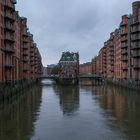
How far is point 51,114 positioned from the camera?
56.6m

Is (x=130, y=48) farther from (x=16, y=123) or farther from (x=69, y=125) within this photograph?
(x=69, y=125)

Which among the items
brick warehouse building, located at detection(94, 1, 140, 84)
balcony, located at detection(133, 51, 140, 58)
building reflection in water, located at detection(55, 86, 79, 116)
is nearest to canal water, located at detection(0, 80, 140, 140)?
building reflection in water, located at detection(55, 86, 79, 116)

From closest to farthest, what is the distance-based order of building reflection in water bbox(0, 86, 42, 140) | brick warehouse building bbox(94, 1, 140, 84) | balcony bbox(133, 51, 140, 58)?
building reflection in water bbox(0, 86, 42, 140) < balcony bbox(133, 51, 140, 58) < brick warehouse building bbox(94, 1, 140, 84)

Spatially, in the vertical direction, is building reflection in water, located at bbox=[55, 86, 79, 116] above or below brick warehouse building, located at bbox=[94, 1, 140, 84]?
below

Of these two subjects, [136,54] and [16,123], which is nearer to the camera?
[16,123]

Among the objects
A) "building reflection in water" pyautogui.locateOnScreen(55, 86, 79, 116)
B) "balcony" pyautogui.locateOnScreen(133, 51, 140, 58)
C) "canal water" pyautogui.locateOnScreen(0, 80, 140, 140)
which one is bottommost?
"canal water" pyautogui.locateOnScreen(0, 80, 140, 140)

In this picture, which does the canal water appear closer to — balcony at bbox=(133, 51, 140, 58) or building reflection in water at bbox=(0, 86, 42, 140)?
building reflection in water at bbox=(0, 86, 42, 140)

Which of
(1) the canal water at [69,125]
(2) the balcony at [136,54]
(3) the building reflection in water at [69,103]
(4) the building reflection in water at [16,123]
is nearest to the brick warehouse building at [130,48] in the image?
(2) the balcony at [136,54]

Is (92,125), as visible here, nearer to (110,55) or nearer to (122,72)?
(122,72)

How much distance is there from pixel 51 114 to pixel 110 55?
136 m

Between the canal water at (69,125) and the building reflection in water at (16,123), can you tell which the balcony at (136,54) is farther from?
the building reflection in water at (16,123)

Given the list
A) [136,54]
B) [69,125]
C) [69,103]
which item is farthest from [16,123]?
[136,54]

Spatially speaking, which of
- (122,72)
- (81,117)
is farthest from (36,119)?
(122,72)

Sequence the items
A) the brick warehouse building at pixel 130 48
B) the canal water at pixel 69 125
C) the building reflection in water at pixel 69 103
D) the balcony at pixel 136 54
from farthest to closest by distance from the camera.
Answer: the brick warehouse building at pixel 130 48 < the balcony at pixel 136 54 < the building reflection in water at pixel 69 103 < the canal water at pixel 69 125
